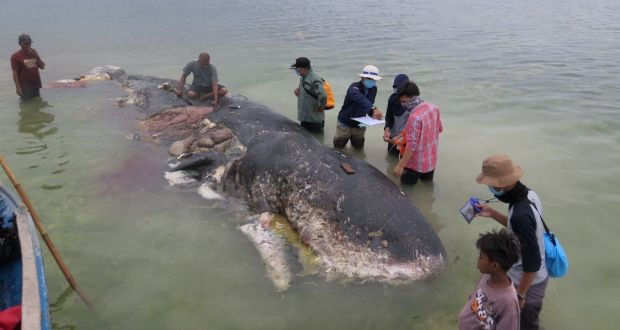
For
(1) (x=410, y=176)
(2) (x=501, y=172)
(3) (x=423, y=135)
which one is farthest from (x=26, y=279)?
(1) (x=410, y=176)

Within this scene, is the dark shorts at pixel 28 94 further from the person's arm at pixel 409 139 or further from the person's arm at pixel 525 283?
the person's arm at pixel 525 283

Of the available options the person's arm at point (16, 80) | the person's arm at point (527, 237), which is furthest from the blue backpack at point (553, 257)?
the person's arm at point (16, 80)

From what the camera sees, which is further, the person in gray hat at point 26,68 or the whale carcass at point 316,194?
the person in gray hat at point 26,68

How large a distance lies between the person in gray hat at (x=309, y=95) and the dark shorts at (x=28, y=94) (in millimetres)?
8741

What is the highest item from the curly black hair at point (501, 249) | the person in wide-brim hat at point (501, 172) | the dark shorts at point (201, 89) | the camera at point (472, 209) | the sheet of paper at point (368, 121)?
the person in wide-brim hat at point (501, 172)

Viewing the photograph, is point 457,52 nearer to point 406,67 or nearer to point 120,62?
point 406,67

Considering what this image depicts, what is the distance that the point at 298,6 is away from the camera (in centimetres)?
3619

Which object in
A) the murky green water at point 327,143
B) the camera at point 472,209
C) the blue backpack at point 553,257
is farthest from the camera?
the murky green water at point 327,143

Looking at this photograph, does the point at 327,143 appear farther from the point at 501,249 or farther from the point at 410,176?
the point at 501,249

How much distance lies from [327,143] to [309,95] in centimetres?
161

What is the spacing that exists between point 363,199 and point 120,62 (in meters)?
17.2

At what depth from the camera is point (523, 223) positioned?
333 cm

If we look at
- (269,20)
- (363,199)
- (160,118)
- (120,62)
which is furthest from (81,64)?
(363,199)

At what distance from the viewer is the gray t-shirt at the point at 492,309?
120 inches
